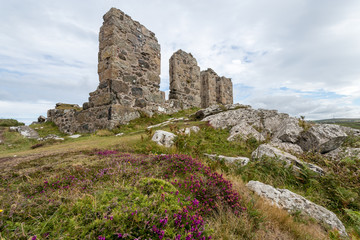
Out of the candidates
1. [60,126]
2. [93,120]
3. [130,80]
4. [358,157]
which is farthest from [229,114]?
[60,126]

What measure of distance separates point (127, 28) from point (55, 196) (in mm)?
11090

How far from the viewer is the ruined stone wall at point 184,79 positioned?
14.3m

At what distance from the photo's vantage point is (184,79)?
49.8ft

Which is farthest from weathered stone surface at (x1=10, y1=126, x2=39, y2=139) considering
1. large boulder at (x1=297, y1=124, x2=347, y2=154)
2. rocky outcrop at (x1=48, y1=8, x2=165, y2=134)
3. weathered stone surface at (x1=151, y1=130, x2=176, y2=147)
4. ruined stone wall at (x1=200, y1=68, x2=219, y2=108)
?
ruined stone wall at (x1=200, y1=68, x2=219, y2=108)

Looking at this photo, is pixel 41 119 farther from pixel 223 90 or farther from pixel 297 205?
pixel 297 205

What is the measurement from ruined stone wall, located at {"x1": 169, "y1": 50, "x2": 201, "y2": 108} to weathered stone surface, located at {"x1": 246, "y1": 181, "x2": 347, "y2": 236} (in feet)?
38.2

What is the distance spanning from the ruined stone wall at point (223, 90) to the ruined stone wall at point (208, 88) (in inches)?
45.6

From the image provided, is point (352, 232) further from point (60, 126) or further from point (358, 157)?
point (60, 126)

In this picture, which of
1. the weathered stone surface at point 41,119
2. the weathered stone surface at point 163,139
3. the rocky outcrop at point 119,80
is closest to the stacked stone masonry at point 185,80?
the rocky outcrop at point 119,80

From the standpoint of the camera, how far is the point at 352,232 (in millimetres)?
2439

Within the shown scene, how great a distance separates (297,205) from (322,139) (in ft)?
14.5

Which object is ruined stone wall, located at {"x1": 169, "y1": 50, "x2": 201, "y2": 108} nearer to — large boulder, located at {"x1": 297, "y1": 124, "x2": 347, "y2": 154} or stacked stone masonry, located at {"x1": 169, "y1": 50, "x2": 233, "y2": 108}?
stacked stone masonry, located at {"x1": 169, "y1": 50, "x2": 233, "y2": 108}

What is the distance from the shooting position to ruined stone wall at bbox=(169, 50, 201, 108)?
14344mm

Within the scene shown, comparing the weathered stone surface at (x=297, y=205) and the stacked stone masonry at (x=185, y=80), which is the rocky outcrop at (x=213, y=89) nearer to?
the stacked stone masonry at (x=185, y=80)
